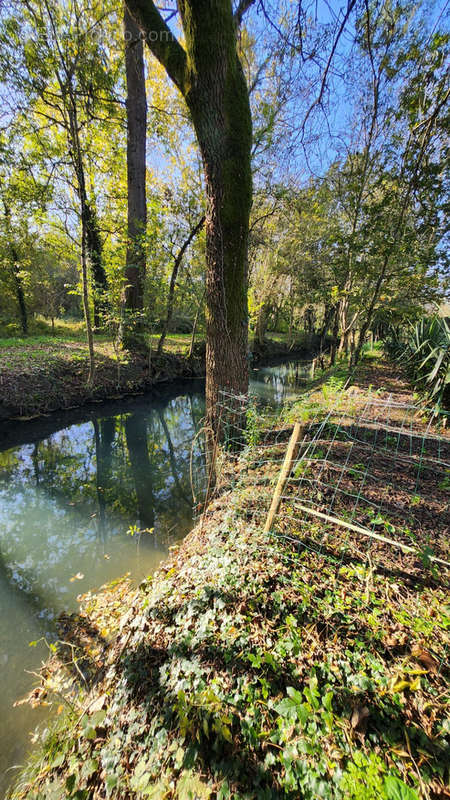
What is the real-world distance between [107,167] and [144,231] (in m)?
5.32

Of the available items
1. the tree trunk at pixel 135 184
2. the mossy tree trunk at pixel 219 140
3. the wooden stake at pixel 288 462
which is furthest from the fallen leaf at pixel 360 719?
the tree trunk at pixel 135 184

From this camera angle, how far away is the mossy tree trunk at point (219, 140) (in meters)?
2.85

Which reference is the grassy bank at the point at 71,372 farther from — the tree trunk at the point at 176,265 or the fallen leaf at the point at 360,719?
the fallen leaf at the point at 360,719

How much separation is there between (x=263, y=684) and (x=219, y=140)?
458 centimetres

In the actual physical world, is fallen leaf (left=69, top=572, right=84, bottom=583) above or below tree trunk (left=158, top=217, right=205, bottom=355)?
below

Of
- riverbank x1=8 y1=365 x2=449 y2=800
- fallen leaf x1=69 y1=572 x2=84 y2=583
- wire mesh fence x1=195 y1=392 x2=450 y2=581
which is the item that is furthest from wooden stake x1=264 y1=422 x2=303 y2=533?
fallen leaf x1=69 y1=572 x2=84 y2=583

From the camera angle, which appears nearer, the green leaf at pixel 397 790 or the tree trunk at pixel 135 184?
the green leaf at pixel 397 790

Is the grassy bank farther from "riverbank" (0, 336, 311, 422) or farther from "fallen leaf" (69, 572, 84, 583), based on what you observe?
"fallen leaf" (69, 572, 84, 583)

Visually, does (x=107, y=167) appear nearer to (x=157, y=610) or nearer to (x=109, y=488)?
(x=109, y=488)

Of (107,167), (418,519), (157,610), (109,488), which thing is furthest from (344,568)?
(107,167)

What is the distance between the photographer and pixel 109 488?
4.87 metres

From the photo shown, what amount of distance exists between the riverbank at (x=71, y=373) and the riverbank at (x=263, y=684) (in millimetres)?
6403

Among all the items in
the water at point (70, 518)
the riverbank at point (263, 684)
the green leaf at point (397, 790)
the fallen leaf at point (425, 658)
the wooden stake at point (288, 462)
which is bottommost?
the water at point (70, 518)

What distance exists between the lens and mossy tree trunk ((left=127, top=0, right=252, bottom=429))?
112 inches
